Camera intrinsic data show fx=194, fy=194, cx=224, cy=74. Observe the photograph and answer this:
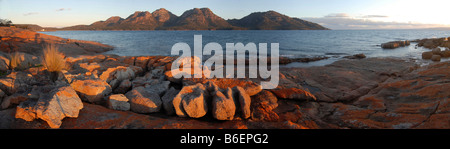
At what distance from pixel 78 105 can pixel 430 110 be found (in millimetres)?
7720

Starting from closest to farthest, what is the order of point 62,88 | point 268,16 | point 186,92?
point 62,88, point 186,92, point 268,16

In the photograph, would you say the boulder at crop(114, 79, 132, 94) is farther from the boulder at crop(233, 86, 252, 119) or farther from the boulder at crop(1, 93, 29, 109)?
the boulder at crop(233, 86, 252, 119)

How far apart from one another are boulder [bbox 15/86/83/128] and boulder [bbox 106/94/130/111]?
63cm

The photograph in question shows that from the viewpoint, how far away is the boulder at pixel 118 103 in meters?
4.54

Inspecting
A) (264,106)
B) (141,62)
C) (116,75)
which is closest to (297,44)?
(141,62)

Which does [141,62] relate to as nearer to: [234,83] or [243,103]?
[234,83]

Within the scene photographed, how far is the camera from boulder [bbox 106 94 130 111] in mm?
4543

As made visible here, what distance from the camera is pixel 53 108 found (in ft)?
11.4

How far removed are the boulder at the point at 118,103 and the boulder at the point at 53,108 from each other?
625 mm

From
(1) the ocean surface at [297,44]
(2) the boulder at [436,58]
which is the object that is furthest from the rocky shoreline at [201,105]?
(2) the boulder at [436,58]

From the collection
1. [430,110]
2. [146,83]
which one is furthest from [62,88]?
[430,110]

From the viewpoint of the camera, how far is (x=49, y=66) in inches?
254

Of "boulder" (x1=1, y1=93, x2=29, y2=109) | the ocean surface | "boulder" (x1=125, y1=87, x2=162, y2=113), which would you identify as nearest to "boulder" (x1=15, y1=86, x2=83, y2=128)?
"boulder" (x1=1, y1=93, x2=29, y2=109)
